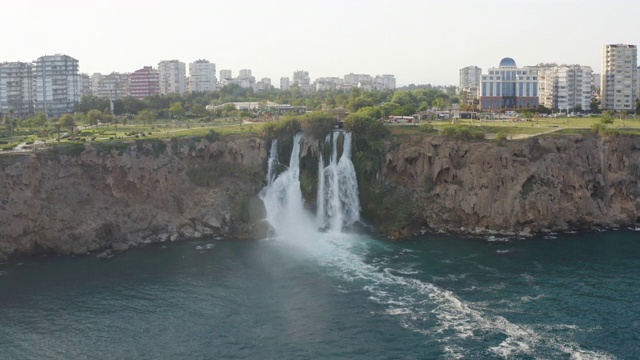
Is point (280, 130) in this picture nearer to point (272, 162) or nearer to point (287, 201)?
point (272, 162)

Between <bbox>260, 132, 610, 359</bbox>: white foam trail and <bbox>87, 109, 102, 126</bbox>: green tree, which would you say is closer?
<bbox>260, 132, 610, 359</bbox>: white foam trail

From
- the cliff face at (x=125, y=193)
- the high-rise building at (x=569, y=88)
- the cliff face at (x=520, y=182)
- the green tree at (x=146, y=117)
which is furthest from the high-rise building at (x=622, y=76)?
the green tree at (x=146, y=117)

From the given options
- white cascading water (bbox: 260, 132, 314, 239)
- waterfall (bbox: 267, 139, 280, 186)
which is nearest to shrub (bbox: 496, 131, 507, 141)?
white cascading water (bbox: 260, 132, 314, 239)

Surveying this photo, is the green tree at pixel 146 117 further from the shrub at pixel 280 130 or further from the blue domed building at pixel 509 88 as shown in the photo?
the blue domed building at pixel 509 88

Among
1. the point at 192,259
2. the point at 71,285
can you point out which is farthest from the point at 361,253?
the point at 71,285

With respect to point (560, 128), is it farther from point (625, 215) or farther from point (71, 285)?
point (71, 285)

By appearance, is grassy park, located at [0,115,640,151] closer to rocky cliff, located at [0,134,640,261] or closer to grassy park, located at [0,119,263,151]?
grassy park, located at [0,119,263,151]

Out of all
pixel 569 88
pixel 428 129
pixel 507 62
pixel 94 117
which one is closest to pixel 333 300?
pixel 428 129
